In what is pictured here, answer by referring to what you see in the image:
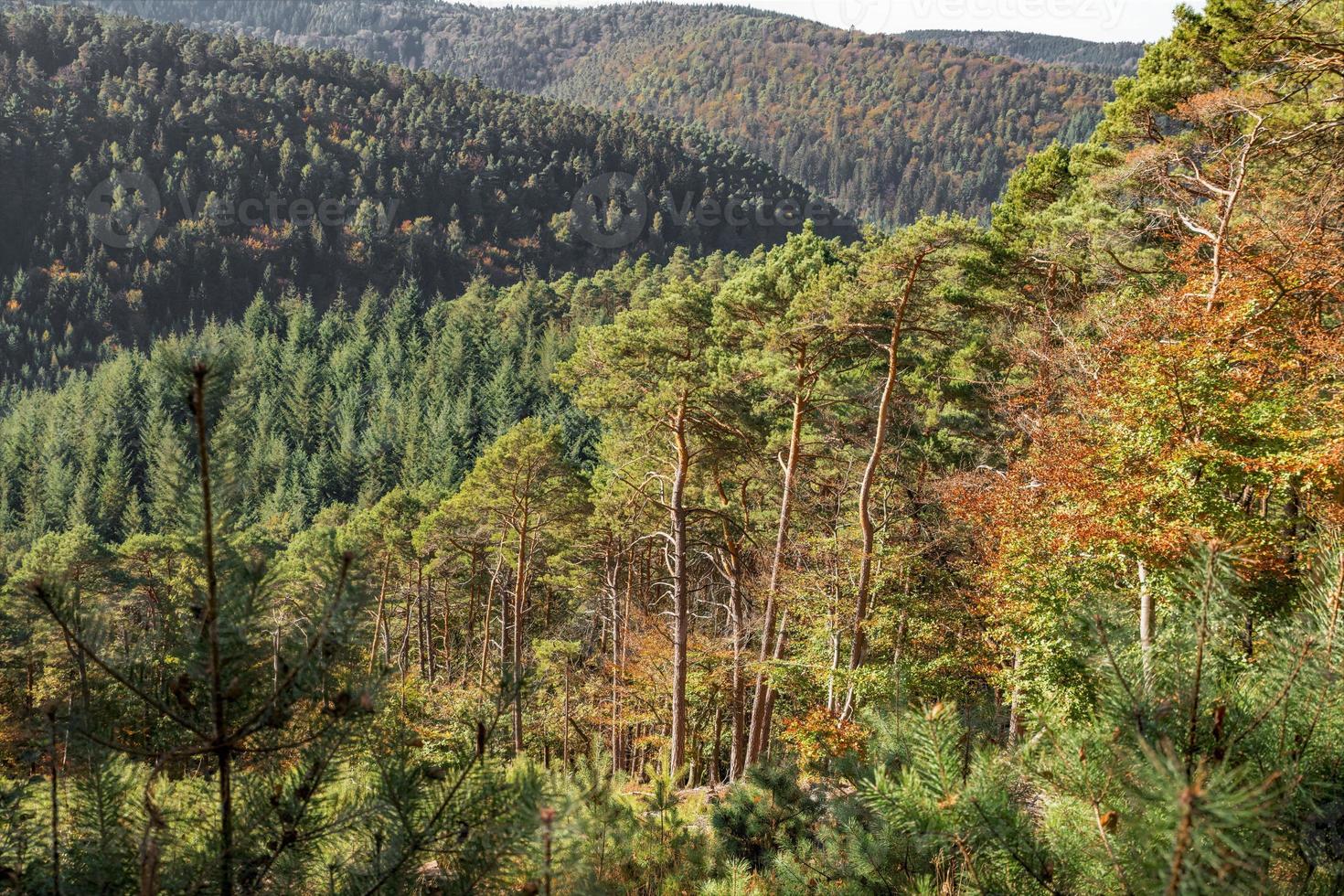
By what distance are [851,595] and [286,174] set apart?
166 metres

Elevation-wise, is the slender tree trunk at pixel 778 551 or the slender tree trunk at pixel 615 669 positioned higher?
the slender tree trunk at pixel 778 551

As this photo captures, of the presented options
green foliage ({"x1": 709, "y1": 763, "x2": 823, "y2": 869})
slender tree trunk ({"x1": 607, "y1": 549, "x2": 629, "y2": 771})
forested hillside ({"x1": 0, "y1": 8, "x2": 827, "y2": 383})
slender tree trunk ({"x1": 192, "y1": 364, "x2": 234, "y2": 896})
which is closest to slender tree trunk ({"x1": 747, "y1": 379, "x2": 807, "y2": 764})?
slender tree trunk ({"x1": 607, "y1": 549, "x2": 629, "y2": 771})

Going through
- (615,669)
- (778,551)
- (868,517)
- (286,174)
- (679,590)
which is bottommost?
(615,669)

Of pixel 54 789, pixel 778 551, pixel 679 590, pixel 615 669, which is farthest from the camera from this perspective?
pixel 615 669

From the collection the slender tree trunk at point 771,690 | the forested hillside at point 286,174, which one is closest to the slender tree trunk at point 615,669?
→ the slender tree trunk at point 771,690

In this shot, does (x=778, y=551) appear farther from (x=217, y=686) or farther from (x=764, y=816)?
(x=217, y=686)

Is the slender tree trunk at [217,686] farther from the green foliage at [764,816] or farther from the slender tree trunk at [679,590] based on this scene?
the slender tree trunk at [679,590]

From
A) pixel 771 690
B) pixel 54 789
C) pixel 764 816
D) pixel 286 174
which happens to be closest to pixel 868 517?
pixel 771 690

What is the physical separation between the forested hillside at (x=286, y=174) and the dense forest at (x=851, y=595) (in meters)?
130

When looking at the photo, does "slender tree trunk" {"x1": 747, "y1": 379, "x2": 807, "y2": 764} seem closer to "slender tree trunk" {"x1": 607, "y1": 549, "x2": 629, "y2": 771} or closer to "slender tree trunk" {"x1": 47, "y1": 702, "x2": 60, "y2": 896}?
"slender tree trunk" {"x1": 607, "y1": 549, "x2": 629, "y2": 771}

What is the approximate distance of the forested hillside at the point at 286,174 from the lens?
463 feet

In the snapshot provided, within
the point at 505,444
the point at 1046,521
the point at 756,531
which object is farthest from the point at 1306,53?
the point at 505,444

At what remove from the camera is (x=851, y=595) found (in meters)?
13.1

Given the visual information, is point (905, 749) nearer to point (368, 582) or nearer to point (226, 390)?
point (368, 582)
